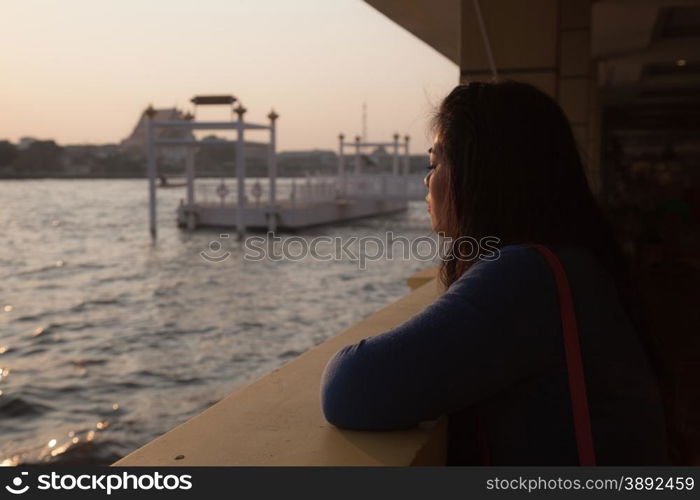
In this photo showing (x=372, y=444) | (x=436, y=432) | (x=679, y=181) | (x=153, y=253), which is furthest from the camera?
(x=679, y=181)

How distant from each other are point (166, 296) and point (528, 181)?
14197 millimetres

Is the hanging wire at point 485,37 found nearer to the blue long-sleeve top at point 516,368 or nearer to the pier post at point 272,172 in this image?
the blue long-sleeve top at point 516,368

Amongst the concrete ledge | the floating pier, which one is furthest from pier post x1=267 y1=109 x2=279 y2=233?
the concrete ledge

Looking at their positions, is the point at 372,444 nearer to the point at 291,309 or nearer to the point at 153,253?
the point at 291,309

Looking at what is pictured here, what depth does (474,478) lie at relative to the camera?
3.59 feet

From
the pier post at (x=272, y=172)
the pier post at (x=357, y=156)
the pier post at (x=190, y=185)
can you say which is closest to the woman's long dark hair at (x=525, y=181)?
the pier post at (x=272, y=172)

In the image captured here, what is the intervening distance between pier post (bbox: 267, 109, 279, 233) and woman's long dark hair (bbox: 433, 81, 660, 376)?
23429mm

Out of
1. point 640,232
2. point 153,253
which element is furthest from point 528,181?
point 153,253

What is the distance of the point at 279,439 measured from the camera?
1.35 m

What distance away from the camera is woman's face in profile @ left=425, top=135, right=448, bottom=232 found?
1.35 m

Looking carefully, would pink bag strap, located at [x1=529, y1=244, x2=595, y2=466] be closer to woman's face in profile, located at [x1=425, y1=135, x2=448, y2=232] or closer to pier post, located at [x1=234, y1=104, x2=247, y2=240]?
woman's face in profile, located at [x1=425, y1=135, x2=448, y2=232]

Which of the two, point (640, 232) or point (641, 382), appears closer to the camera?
point (641, 382)

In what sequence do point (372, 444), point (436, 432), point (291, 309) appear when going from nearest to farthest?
point (372, 444) < point (436, 432) < point (291, 309)

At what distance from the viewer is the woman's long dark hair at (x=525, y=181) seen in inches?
49.1
